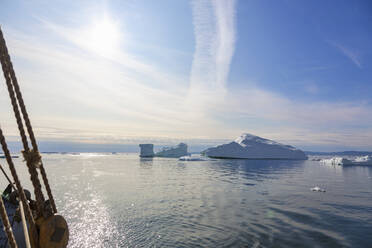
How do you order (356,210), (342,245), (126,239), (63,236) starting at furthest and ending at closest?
(356,210) → (126,239) → (342,245) → (63,236)

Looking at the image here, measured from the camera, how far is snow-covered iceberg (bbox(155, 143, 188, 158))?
10531 cm

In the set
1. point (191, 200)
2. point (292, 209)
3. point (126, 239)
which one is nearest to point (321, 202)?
point (292, 209)

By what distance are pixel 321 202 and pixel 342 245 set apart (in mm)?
9041

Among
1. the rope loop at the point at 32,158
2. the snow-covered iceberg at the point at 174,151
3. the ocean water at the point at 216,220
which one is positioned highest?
the rope loop at the point at 32,158

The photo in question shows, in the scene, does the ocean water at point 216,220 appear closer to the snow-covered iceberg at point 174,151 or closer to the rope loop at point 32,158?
the rope loop at point 32,158

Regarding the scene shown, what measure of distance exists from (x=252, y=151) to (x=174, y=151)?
36.5 m

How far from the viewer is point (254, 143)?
101062 mm

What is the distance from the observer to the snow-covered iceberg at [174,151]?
105312 mm

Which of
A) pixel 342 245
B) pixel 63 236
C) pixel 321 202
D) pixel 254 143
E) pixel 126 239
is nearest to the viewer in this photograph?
pixel 63 236

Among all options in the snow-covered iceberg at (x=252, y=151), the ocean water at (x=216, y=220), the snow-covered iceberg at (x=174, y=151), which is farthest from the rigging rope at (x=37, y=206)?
the snow-covered iceberg at (x=174, y=151)

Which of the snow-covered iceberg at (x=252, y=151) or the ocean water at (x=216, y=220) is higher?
the snow-covered iceberg at (x=252, y=151)

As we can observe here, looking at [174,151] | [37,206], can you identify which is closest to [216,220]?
[37,206]

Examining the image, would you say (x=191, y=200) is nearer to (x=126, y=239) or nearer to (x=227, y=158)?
(x=126, y=239)

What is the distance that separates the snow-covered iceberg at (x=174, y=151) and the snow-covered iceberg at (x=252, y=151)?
12275mm
